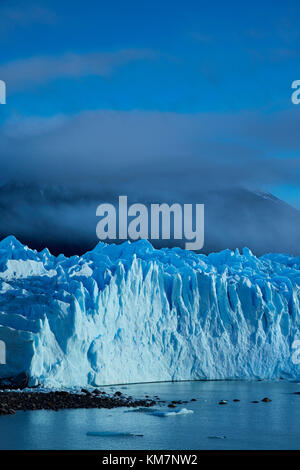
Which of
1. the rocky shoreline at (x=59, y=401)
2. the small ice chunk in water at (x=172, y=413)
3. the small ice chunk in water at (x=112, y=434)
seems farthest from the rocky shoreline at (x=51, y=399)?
the small ice chunk in water at (x=112, y=434)

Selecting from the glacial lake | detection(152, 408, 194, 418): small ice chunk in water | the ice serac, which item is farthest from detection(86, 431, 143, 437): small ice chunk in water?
the ice serac

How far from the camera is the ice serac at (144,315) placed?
25375mm

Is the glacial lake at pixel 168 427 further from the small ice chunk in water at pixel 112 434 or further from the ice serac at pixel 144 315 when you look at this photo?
the ice serac at pixel 144 315

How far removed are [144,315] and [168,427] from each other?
42.6 ft

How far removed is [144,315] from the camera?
30562 millimetres

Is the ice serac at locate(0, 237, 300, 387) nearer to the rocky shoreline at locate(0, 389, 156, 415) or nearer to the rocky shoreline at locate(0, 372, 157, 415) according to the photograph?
the rocky shoreline at locate(0, 372, 157, 415)

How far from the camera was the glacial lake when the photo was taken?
1529cm

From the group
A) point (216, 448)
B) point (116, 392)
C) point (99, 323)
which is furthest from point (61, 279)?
point (216, 448)

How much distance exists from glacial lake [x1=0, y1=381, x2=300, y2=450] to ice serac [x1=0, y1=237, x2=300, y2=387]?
3648 millimetres

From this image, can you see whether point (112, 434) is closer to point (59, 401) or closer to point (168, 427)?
point (168, 427)

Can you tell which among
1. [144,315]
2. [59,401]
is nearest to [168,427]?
[59,401]

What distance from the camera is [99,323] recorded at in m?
28.0

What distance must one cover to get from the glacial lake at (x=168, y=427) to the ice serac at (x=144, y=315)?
365cm
